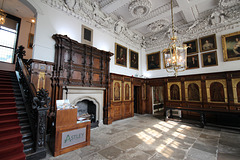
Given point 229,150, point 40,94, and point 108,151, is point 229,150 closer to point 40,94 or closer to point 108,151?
point 108,151

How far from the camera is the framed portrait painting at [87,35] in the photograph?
18.9ft

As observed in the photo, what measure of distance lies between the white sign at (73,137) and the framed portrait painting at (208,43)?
8518 mm

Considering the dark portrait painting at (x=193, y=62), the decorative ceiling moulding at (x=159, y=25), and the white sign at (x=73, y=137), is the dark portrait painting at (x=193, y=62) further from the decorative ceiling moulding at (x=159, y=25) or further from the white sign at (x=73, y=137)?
the white sign at (x=73, y=137)

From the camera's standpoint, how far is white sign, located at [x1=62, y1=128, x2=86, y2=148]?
3.00 meters

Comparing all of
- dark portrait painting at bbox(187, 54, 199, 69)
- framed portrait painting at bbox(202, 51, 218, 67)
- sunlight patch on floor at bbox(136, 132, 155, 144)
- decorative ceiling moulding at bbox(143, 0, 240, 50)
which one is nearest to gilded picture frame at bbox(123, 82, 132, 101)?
sunlight patch on floor at bbox(136, 132, 155, 144)

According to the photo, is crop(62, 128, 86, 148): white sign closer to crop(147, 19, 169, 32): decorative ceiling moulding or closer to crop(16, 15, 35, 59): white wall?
crop(16, 15, 35, 59): white wall

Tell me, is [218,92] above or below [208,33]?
below

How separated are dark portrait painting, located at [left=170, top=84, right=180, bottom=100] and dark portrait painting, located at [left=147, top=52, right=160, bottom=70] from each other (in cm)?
210

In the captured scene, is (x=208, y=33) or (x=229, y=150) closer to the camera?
(x=229, y=150)

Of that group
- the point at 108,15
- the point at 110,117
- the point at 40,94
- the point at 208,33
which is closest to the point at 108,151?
the point at 40,94

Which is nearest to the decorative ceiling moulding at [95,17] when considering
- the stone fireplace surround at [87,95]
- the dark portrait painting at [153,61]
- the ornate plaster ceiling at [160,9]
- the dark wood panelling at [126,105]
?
the ornate plaster ceiling at [160,9]

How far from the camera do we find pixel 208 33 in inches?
281

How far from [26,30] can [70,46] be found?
17.3ft

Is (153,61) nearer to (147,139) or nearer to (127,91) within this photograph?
(127,91)
